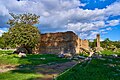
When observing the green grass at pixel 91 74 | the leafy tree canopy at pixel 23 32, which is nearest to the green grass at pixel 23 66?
the green grass at pixel 91 74

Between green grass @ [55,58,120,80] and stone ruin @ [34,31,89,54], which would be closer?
green grass @ [55,58,120,80]

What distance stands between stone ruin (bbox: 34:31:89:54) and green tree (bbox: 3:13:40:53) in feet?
14.1

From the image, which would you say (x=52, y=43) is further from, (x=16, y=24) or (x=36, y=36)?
(x=16, y=24)

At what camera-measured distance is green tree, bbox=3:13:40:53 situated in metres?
47.6

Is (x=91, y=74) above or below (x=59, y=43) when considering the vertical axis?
below

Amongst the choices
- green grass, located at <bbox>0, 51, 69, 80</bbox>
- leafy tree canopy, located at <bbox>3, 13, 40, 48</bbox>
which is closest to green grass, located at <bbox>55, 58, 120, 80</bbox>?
green grass, located at <bbox>0, 51, 69, 80</bbox>

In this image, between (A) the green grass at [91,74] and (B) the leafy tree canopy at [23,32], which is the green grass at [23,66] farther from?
(B) the leafy tree canopy at [23,32]

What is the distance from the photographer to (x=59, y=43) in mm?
52812

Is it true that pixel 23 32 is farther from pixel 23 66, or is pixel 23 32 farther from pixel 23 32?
pixel 23 66

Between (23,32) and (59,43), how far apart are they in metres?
9.20

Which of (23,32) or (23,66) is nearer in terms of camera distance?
(23,66)

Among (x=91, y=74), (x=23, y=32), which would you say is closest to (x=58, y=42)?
(x=23, y=32)

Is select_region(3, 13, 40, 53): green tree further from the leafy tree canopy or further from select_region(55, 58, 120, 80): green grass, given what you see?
select_region(55, 58, 120, 80): green grass

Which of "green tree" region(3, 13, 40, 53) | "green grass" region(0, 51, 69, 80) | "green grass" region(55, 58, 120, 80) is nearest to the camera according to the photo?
"green grass" region(55, 58, 120, 80)
